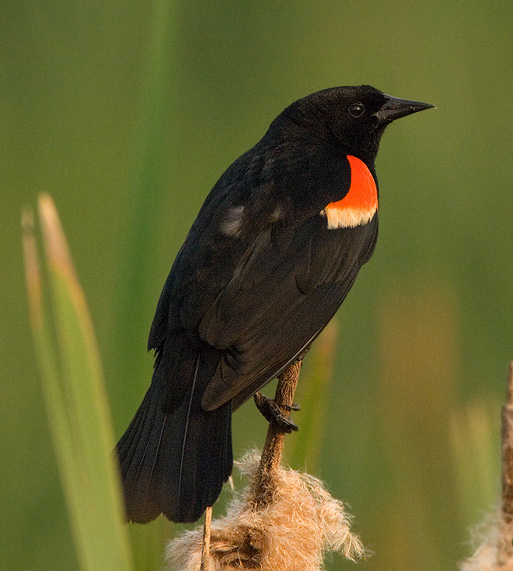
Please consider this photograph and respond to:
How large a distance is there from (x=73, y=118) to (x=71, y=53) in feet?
0.83

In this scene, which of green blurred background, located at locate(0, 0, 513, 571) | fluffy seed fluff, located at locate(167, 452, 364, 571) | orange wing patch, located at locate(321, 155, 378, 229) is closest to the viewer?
fluffy seed fluff, located at locate(167, 452, 364, 571)

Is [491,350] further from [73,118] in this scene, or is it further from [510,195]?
[73,118]

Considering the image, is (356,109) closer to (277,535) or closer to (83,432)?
(277,535)

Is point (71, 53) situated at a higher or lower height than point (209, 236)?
higher

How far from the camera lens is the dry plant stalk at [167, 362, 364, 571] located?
1289mm

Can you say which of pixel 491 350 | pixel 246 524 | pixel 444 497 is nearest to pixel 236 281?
pixel 246 524

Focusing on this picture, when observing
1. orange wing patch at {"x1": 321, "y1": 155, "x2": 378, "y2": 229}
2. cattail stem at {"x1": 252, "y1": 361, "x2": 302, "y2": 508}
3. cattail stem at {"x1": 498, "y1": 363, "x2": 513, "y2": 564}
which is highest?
orange wing patch at {"x1": 321, "y1": 155, "x2": 378, "y2": 229}

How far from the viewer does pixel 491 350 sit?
260 centimetres

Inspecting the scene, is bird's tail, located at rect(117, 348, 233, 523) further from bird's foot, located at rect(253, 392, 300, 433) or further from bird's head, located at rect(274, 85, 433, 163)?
bird's head, located at rect(274, 85, 433, 163)

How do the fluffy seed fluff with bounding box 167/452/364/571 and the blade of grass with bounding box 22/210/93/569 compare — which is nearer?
→ the blade of grass with bounding box 22/210/93/569

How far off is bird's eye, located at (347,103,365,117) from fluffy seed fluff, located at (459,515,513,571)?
146 cm

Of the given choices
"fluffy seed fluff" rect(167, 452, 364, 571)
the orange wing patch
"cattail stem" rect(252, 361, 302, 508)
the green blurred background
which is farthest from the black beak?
"fluffy seed fluff" rect(167, 452, 364, 571)

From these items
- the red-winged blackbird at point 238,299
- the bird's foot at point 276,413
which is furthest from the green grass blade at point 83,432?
the bird's foot at point 276,413

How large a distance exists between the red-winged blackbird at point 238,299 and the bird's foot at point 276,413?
0.06m
